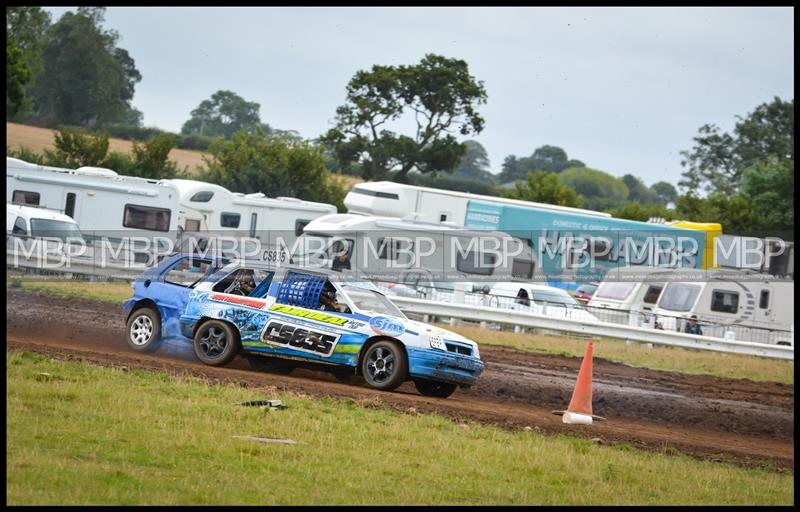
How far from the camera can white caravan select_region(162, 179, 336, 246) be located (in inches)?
1503

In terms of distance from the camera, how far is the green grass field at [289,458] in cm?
860

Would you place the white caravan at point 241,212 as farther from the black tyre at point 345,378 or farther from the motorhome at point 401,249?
the black tyre at point 345,378

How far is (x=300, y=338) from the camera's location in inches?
608

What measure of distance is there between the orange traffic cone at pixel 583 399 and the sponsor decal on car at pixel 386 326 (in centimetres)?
224

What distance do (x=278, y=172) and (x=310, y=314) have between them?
43.0 metres

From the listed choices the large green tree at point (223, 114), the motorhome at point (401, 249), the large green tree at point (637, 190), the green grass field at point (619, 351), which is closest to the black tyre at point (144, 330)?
the green grass field at point (619, 351)

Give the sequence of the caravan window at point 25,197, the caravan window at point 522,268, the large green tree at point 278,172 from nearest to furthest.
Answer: the caravan window at point 25,197 < the caravan window at point 522,268 < the large green tree at point 278,172

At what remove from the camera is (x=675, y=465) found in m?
11.6

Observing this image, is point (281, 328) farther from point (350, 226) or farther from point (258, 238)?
point (258, 238)

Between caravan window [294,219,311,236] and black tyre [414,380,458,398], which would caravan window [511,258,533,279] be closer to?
caravan window [294,219,311,236]

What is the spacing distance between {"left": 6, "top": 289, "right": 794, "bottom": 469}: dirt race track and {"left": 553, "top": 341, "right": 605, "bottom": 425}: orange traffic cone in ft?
0.75

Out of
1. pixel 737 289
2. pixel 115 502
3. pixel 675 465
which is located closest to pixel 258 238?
pixel 737 289

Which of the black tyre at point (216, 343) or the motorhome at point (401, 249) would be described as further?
the motorhome at point (401, 249)

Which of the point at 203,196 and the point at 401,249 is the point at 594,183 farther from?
the point at 401,249
